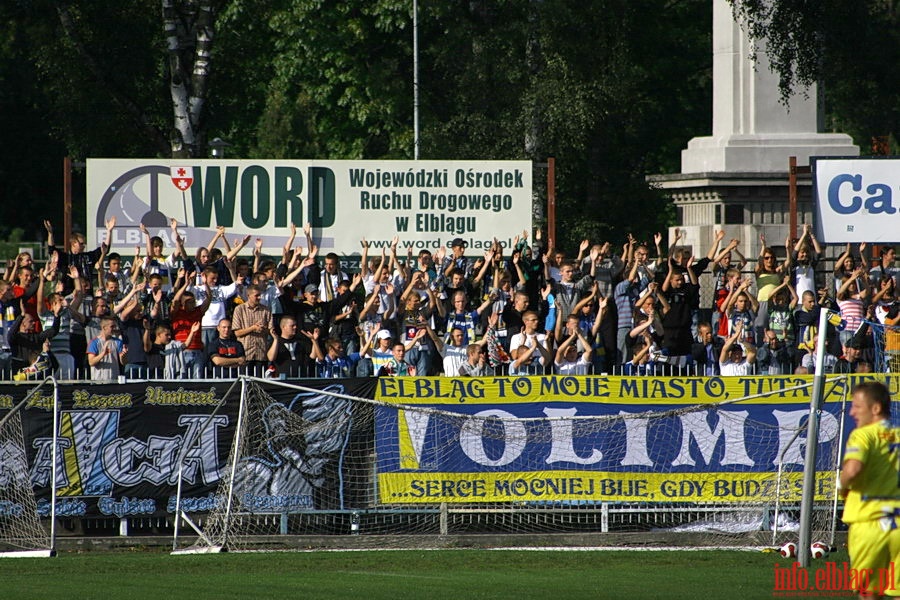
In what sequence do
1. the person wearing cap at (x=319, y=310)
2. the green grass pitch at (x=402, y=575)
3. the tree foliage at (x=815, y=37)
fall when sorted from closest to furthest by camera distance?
the green grass pitch at (x=402, y=575)
the person wearing cap at (x=319, y=310)
the tree foliage at (x=815, y=37)

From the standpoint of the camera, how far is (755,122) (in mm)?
22688

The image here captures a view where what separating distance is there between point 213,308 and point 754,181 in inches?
359

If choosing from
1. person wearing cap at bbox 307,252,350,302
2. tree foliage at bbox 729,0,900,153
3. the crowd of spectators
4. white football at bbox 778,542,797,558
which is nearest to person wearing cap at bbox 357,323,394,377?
the crowd of spectators

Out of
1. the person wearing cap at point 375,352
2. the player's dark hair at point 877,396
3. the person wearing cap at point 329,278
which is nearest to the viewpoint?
the player's dark hair at point 877,396

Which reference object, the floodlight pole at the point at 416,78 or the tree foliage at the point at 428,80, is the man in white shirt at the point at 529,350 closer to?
the tree foliage at the point at 428,80

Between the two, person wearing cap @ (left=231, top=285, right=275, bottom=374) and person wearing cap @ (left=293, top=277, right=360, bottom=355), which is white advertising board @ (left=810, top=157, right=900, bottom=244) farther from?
person wearing cap @ (left=231, top=285, right=275, bottom=374)

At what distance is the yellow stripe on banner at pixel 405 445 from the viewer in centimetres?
1554

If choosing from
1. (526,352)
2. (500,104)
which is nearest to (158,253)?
(526,352)

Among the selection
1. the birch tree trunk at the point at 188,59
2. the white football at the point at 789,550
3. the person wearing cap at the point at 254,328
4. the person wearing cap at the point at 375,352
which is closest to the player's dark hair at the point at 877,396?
the white football at the point at 789,550

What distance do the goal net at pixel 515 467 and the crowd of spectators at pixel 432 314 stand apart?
4.03 feet

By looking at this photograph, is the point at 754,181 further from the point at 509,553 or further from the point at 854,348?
the point at 509,553

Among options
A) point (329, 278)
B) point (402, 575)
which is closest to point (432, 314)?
point (329, 278)

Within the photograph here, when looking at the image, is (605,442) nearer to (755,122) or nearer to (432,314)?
(432,314)

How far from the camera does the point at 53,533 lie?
14.5 metres
